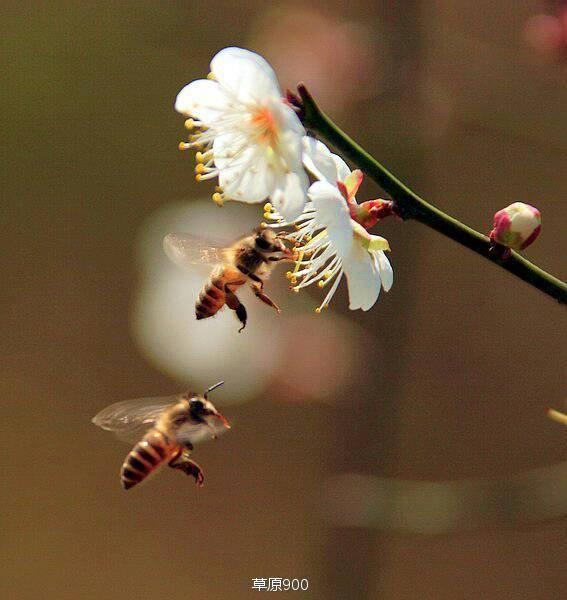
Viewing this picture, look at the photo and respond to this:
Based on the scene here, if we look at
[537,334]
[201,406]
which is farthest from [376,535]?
[537,334]

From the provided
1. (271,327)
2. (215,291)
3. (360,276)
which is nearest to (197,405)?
(215,291)

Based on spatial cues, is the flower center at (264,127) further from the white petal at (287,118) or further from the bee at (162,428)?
the bee at (162,428)

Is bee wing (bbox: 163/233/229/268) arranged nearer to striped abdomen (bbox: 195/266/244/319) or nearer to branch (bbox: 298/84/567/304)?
striped abdomen (bbox: 195/266/244/319)

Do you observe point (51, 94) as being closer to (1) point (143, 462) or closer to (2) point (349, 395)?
(2) point (349, 395)

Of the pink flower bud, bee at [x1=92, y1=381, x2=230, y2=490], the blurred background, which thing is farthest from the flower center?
the blurred background

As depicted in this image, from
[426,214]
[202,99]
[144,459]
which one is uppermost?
[202,99]

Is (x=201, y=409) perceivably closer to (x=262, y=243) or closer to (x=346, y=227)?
(x=262, y=243)
